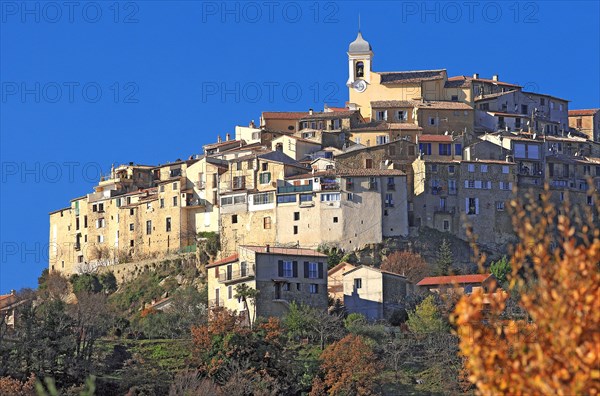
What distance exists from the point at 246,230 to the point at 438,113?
17.9 meters

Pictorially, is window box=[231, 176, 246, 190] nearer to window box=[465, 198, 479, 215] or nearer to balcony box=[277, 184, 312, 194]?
balcony box=[277, 184, 312, 194]

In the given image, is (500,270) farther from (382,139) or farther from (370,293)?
(382,139)

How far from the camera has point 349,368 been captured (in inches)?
2512

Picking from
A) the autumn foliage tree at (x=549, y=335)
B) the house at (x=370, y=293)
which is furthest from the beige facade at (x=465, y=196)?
the autumn foliage tree at (x=549, y=335)

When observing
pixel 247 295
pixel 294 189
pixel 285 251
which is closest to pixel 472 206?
pixel 294 189

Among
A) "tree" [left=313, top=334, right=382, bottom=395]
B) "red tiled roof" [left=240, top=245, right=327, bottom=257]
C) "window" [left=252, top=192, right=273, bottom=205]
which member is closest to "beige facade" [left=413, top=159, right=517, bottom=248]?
"window" [left=252, top=192, right=273, bottom=205]

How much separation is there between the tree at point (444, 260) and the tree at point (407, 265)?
0.81 m

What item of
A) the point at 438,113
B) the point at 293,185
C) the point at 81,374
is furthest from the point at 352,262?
the point at 81,374

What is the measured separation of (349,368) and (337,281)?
14922 mm

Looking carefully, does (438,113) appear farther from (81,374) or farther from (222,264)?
(81,374)

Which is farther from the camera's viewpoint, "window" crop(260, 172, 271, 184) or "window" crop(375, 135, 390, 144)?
"window" crop(375, 135, 390, 144)

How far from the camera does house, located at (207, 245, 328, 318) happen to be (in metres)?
73.1

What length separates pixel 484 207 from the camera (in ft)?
290

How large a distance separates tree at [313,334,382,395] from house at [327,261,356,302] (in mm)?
11259
